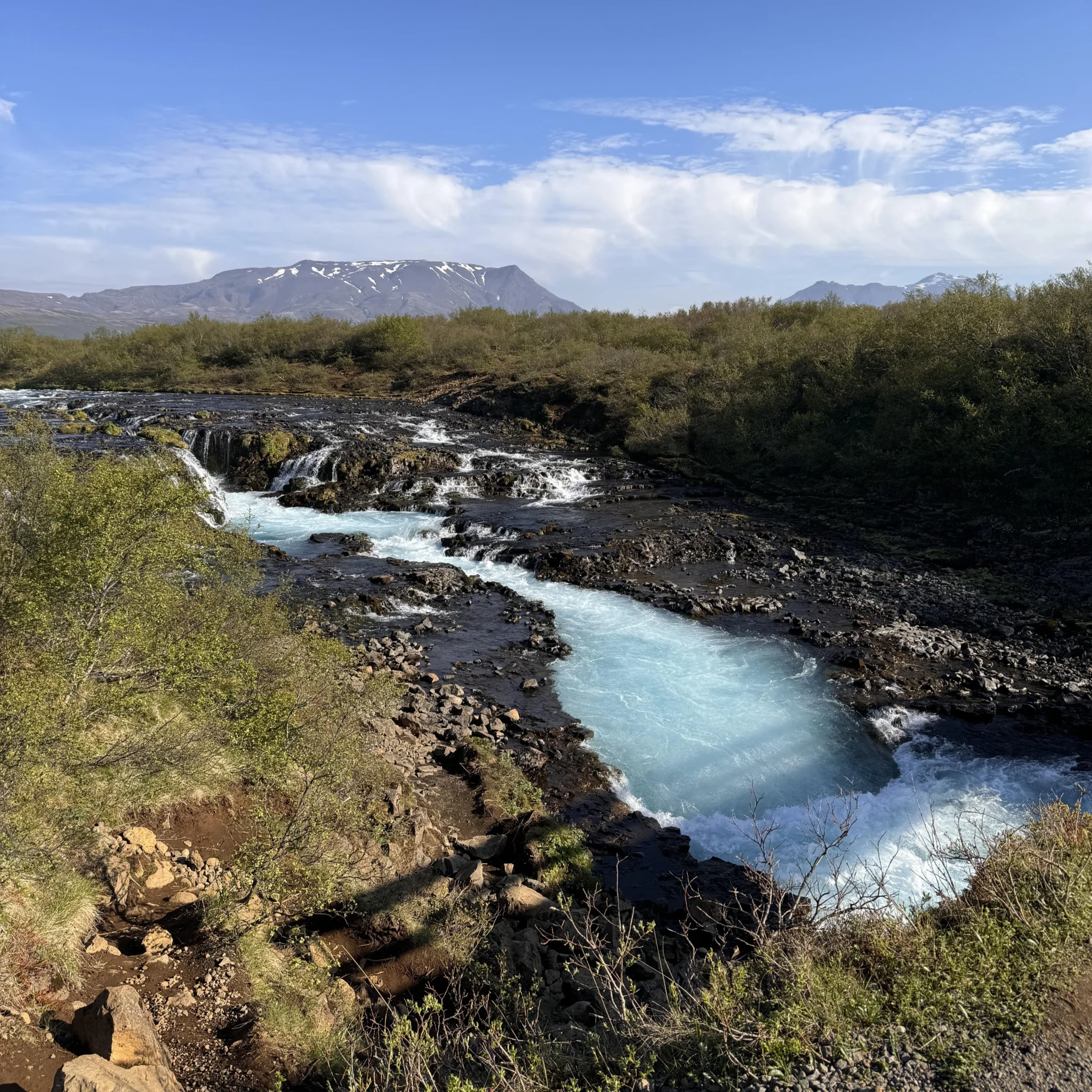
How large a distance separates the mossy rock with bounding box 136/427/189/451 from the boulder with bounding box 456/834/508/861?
24264mm

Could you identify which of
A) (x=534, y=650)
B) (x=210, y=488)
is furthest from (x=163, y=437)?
(x=534, y=650)

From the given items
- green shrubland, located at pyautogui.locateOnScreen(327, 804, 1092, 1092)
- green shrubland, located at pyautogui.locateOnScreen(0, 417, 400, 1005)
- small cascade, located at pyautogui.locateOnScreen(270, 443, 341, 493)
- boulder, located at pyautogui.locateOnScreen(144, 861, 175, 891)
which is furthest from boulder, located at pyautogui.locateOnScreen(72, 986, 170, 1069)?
small cascade, located at pyautogui.locateOnScreen(270, 443, 341, 493)

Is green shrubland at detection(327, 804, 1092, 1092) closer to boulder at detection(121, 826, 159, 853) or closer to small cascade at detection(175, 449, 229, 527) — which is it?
boulder at detection(121, 826, 159, 853)

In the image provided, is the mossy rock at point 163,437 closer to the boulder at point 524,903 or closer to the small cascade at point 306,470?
the small cascade at point 306,470

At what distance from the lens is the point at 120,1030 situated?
4.65m

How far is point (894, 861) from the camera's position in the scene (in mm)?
9344

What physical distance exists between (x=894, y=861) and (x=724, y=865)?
95.8 inches

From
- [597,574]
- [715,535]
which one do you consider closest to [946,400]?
[715,535]

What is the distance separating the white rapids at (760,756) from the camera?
32.9 ft

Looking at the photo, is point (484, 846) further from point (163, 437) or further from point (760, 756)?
point (163, 437)

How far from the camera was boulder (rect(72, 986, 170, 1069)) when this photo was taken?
4.59 m

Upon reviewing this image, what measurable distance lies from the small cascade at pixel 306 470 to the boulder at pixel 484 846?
21.3 metres

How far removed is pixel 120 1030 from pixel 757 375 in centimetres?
3413

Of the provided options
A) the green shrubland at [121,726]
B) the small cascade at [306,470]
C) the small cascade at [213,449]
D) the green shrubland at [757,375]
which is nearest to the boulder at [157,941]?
the green shrubland at [121,726]
